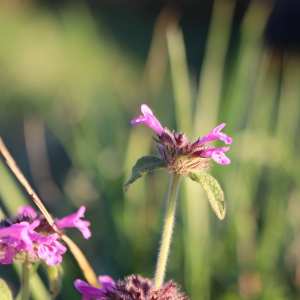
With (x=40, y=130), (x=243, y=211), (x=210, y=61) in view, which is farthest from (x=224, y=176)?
(x=40, y=130)

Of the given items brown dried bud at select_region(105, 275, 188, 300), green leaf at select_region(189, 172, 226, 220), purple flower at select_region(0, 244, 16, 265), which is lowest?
brown dried bud at select_region(105, 275, 188, 300)

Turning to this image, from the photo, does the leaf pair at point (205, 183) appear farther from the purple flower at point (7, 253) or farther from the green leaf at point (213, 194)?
the purple flower at point (7, 253)

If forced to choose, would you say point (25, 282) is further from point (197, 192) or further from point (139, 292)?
point (197, 192)

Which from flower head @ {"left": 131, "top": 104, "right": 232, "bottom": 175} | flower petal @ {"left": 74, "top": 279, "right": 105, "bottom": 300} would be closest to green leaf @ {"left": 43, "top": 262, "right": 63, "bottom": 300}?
flower petal @ {"left": 74, "top": 279, "right": 105, "bottom": 300}

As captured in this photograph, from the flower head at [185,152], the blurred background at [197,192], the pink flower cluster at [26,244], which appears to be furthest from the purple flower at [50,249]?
the blurred background at [197,192]

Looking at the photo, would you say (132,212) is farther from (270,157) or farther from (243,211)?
(270,157)

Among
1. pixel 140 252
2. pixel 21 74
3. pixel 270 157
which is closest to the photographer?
pixel 140 252

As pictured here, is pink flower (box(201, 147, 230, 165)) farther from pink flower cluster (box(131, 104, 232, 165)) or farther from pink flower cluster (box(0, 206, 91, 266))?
pink flower cluster (box(0, 206, 91, 266))
